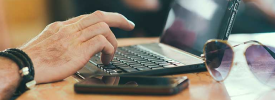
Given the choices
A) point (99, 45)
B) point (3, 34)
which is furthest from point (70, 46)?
point (3, 34)

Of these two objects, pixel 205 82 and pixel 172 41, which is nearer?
pixel 205 82

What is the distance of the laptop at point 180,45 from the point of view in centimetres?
74

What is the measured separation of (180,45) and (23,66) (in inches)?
20.3

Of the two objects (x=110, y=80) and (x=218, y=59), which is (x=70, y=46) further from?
(x=218, y=59)

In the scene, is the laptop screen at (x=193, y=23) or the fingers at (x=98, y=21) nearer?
the fingers at (x=98, y=21)

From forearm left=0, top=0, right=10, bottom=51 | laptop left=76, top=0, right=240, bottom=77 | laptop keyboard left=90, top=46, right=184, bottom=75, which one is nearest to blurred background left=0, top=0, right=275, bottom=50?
laptop left=76, top=0, right=240, bottom=77

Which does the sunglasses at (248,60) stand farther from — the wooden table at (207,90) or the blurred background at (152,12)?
the blurred background at (152,12)

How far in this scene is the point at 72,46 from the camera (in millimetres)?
721

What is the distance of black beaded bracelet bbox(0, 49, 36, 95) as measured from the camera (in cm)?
65

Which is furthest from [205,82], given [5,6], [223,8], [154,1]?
[5,6]

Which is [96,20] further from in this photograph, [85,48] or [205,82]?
[205,82]

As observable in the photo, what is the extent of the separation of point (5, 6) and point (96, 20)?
2218 millimetres

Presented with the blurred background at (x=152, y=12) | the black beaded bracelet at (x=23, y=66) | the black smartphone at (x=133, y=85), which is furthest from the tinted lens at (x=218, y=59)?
the blurred background at (x=152, y=12)

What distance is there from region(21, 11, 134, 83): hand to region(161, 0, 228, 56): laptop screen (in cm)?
25
